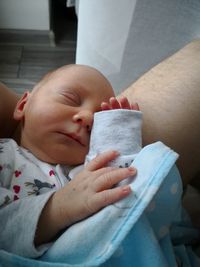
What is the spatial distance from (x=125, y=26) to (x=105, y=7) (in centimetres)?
8

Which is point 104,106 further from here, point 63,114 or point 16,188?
point 16,188

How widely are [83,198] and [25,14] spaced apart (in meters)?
1.38

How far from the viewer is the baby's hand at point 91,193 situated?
0.54 m

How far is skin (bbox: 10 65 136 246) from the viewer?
0.55 meters

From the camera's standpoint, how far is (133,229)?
1.83ft

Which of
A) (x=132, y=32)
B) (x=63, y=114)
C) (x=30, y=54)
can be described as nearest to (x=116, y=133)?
(x=63, y=114)

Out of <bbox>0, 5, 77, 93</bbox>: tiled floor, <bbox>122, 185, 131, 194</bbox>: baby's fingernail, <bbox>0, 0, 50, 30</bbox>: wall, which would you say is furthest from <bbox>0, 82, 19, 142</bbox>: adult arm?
<bbox>0, 0, 50, 30</bbox>: wall

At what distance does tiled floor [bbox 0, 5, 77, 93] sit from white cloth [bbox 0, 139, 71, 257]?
98 centimetres

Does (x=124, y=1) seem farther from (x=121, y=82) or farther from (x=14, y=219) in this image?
(x=14, y=219)

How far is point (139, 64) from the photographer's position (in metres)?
1.11

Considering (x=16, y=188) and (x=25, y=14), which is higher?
(x=16, y=188)

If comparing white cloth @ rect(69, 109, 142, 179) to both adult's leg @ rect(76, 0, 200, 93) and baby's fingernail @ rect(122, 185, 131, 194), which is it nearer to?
baby's fingernail @ rect(122, 185, 131, 194)

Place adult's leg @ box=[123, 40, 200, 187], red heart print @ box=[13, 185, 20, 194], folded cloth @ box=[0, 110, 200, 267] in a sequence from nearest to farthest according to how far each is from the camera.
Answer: folded cloth @ box=[0, 110, 200, 267] → red heart print @ box=[13, 185, 20, 194] → adult's leg @ box=[123, 40, 200, 187]

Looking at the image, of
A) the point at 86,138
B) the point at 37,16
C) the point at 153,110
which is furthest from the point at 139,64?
the point at 37,16
